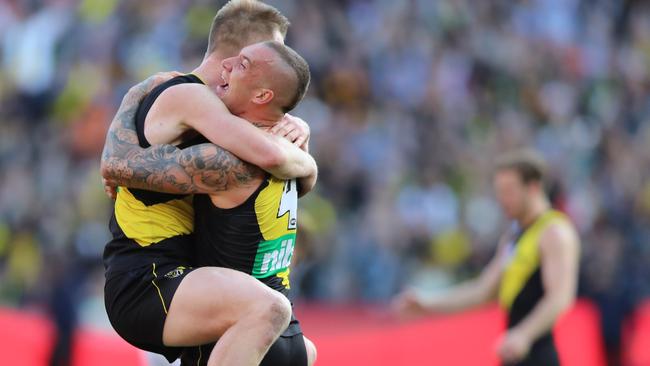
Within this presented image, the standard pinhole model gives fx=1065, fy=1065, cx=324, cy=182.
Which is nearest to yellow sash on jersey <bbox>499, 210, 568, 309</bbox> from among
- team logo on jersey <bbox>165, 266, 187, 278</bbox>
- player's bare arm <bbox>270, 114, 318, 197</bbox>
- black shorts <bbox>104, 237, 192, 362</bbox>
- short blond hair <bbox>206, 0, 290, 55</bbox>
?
player's bare arm <bbox>270, 114, 318, 197</bbox>

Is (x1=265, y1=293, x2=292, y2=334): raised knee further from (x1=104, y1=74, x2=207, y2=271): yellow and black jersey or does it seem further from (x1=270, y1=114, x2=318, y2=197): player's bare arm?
(x1=270, y1=114, x2=318, y2=197): player's bare arm

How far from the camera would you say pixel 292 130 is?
18.4 ft

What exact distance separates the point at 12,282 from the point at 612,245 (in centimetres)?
732

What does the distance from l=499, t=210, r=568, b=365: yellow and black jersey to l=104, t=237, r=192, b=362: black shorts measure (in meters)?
3.37

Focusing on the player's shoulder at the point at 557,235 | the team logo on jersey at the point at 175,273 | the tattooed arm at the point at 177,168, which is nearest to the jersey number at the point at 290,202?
the tattooed arm at the point at 177,168

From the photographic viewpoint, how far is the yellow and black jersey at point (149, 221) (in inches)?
211

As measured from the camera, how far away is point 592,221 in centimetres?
1402

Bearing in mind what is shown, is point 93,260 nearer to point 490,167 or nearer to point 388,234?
point 388,234

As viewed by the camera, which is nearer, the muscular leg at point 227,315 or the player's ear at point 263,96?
the muscular leg at point 227,315

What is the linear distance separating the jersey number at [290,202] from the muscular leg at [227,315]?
48cm

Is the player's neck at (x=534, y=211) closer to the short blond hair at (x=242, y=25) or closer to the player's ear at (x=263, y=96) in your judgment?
the short blond hair at (x=242, y=25)

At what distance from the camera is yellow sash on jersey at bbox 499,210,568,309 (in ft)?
26.1

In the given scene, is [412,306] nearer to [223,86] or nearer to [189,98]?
[223,86]

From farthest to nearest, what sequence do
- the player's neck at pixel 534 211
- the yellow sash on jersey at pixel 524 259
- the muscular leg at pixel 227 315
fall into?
the player's neck at pixel 534 211, the yellow sash on jersey at pixel 524 259, the muscular leg at pixel 227 315
